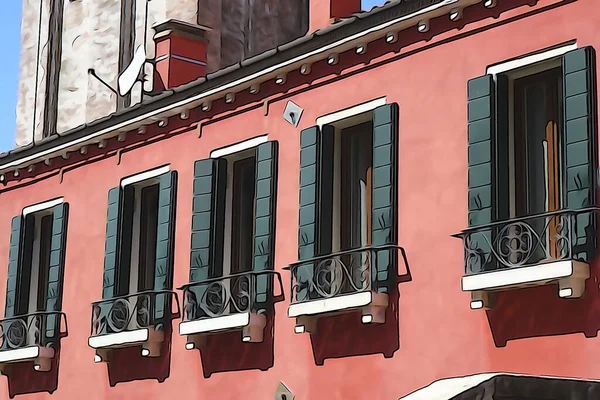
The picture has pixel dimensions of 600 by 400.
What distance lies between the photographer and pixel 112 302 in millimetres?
15430

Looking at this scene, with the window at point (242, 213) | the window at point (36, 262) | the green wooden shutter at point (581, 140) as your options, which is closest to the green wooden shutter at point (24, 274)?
the window at point (36, 262)

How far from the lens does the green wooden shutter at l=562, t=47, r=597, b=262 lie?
34.3 ft

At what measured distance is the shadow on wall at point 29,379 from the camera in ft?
54.9

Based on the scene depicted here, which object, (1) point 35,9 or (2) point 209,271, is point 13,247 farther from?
(1) point 35,9

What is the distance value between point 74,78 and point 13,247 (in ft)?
23.7

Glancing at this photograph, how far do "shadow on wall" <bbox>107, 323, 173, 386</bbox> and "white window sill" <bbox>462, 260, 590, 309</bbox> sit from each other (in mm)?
4938

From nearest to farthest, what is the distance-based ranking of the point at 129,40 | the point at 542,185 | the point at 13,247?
the point at 542,185
the point at 13,247
the point at 129,40

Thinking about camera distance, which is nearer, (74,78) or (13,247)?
(13,247)

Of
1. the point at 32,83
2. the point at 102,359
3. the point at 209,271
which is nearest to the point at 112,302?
the point at 102,359

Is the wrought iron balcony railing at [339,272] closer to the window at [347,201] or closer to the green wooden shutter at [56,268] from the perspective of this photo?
the window at [347,201]

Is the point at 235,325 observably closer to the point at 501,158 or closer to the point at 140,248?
the point at 140,248

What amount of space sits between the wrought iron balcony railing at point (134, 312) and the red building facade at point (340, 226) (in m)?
0.03

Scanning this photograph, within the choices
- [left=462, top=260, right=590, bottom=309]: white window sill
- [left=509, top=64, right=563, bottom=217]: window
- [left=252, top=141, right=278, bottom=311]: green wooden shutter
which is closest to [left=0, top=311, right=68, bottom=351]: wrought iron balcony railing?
[left=252, top=141, right=278, bottom=311]: green wooden shutter

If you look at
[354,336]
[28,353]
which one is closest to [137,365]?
[28,353]
